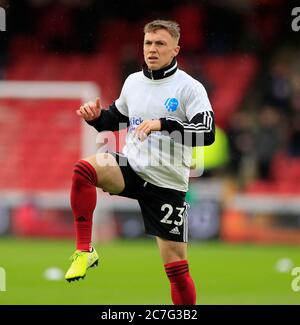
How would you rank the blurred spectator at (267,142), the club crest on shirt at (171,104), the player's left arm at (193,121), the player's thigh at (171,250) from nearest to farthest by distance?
the player's left arm at (193,121), the club crest on shirt at (171,104), the player's thigh at (171,250), the blurred spectator at (267,142)

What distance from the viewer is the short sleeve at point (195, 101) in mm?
7375

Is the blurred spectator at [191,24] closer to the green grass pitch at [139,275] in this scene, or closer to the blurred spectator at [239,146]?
the blurred spectator at [239,146]

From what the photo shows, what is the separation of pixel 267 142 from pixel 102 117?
10.3 metres

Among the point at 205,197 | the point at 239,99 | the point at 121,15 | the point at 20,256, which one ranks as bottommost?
the point at 20,256

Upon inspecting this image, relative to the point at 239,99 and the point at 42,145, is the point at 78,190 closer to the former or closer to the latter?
the point at 42,145

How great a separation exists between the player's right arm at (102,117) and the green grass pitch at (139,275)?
2582 mm

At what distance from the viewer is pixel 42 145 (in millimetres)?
17156

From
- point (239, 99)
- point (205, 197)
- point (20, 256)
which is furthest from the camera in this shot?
point (239, 99)

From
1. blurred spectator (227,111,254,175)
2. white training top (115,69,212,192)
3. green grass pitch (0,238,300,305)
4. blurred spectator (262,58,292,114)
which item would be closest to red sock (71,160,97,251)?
white training top (115,69,212,192)

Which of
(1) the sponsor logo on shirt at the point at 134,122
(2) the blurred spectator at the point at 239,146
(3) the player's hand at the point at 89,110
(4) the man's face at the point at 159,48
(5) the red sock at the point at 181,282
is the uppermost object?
(2) the blurred spectator at the point at 239,146

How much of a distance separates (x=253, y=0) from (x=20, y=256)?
918 centimetres

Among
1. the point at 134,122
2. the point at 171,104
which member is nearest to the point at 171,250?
the point at 134,122

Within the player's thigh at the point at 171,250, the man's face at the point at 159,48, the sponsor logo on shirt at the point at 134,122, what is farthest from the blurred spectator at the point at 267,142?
the man's face at the point at 159,48

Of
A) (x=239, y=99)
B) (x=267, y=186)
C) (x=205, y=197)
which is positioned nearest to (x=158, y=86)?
(x=205, y=197)
